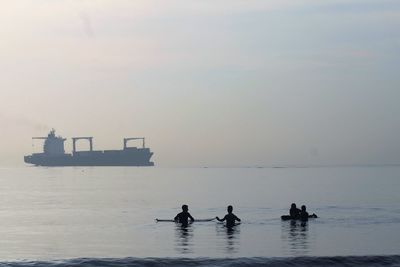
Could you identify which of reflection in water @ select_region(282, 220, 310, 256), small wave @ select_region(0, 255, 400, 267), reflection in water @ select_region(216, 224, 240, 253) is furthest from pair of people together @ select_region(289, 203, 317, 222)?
small wave @ select_region(0, 255, 400, 267)

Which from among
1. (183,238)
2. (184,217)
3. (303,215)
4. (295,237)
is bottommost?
(295,237)

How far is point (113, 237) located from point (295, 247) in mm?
11338

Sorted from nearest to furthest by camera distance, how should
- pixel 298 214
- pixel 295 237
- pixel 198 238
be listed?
1. pixel 198 238
2. pixel 295 237
3. pixel 298 214

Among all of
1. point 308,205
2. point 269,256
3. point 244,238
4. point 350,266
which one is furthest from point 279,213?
point 350,266

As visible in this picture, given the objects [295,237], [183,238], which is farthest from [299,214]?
[183,238]

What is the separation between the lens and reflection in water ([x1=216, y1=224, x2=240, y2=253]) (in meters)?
35.3

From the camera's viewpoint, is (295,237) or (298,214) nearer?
(295,237)

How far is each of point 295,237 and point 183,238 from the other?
6.28 m

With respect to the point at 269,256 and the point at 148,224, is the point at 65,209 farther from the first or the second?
the point at 269,256

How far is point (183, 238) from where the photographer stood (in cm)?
3922

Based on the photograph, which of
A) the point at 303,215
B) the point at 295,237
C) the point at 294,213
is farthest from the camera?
the point at 294,213

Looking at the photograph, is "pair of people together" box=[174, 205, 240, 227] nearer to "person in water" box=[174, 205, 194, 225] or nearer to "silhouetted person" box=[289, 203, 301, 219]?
"person in water" box=[174, 205, 194, 225]

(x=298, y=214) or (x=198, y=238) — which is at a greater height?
(x=298, y=214)

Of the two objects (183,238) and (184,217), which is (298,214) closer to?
(184,217)
